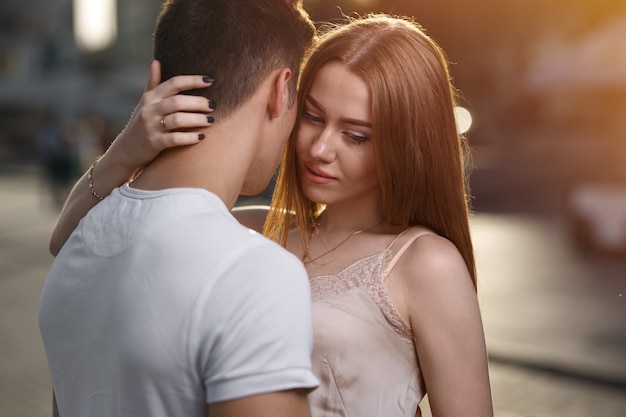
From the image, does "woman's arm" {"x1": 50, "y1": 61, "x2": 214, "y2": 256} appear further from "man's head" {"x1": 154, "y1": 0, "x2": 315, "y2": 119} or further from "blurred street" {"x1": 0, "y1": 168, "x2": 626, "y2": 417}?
"blurred street" {"x1": 0, "y1": 168, "x2": 626, "y2": 417}

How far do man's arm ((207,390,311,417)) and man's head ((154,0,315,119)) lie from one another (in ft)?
1.81

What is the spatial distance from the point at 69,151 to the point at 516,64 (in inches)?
573

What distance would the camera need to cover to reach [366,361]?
225 cm

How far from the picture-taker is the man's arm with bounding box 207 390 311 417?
4.27 ft

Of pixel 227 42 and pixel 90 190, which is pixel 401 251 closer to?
pixel 90 190

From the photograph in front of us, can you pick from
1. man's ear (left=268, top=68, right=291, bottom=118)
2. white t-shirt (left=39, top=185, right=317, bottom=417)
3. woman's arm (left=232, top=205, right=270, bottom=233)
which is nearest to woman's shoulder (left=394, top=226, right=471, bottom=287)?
woman's arm (left=232, top=205, right=270, bottom=233)

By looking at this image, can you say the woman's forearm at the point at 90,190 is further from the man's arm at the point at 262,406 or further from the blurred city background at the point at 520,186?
the blurred city background at the point at 520,186

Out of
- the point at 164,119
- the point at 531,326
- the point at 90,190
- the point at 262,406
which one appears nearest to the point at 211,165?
the point at 164,119

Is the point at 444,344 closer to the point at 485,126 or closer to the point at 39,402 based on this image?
the point at 39,402

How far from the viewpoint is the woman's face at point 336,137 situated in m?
2.32

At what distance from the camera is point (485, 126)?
1075 inches

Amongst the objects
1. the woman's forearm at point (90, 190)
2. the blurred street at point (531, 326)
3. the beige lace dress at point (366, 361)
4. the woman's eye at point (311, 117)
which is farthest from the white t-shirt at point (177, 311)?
the blurred street at point (531, 326)

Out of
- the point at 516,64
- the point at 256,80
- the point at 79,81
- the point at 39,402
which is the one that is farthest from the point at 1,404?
the point at 79,81

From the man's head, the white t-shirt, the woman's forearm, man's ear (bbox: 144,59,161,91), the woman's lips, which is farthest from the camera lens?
the woman's lips
